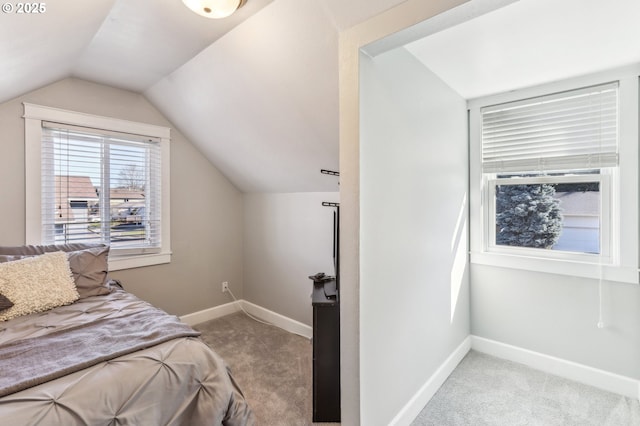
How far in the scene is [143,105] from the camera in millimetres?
2920

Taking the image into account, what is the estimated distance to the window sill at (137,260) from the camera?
109 inches

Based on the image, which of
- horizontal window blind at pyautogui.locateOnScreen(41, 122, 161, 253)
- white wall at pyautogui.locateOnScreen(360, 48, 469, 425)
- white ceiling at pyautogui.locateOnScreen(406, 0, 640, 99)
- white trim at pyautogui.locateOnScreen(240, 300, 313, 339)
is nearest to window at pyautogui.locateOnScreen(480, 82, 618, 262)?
white ceiling at pyautogui.locateOnScreen(406, 0, 640, 99)

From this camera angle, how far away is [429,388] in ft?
6.58

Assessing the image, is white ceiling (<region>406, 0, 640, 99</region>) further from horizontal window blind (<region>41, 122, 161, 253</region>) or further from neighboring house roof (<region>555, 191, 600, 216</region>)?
horizontal window blind (<region>41, 122, 161, 253</region>)

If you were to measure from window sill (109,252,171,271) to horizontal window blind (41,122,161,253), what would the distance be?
7cm

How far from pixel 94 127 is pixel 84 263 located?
125 centimetres

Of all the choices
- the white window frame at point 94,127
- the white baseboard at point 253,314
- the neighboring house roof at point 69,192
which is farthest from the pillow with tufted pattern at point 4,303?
the white baseboard at point 253,314

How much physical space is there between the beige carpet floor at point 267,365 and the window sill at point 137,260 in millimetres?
791

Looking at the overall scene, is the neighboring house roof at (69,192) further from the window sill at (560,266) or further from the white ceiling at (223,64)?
the window sill at (560,266)

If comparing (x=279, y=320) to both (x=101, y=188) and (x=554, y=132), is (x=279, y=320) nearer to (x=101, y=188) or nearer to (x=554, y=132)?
(x=101, y=188)

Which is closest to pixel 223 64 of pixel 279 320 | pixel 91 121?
pixel 91 121

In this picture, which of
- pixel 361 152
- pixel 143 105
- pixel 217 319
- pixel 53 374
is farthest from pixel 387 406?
pixel 143 105

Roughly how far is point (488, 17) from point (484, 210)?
1587mm

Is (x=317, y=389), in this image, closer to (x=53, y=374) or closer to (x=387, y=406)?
(x=387, y=406)
